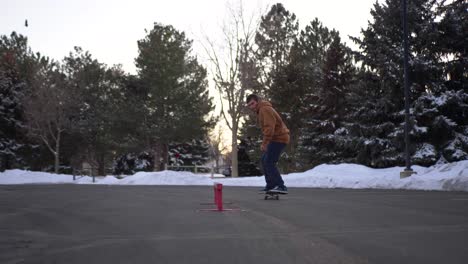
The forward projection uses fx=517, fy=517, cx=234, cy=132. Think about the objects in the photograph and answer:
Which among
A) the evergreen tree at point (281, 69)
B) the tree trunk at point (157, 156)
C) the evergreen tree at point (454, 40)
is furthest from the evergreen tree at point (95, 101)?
the evergreen tree at point (454, 40)

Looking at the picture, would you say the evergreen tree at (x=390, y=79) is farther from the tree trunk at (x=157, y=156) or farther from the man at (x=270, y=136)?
the tree trunk at (x=157, y=156)

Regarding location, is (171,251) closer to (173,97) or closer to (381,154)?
(381,154)

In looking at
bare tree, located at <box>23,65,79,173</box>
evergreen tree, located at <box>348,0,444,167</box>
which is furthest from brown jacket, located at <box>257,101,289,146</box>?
bare tree, located at <box>23,65,79,173</box>

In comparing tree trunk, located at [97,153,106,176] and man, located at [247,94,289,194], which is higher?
tree trunk, located at [97,153,106,176]

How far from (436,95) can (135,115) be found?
97.1 feet

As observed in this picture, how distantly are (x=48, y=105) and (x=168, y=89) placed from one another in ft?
39.1

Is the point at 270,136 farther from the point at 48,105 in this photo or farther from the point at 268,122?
the point at 48,105

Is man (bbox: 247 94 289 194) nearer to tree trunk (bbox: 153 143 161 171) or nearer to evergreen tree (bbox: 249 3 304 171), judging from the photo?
evergreen tree (bbox: 249 3 304 171)

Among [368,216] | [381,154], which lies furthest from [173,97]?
[368,216]

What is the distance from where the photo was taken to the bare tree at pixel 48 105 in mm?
50688

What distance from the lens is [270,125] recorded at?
31.8ft

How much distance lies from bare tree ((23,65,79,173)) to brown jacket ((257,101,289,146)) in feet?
147

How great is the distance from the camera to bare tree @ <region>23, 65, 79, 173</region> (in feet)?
166

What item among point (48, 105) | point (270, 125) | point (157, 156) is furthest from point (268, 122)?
point (48, 105)
